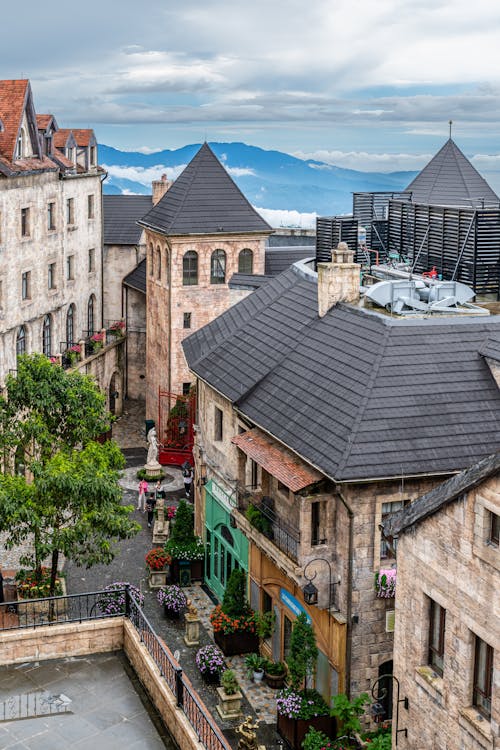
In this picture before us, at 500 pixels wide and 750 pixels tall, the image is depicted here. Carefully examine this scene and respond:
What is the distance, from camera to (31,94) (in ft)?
167

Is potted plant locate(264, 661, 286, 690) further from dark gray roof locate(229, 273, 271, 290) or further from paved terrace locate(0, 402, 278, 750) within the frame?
dark gray roof locate(229, 273, 271, 290)

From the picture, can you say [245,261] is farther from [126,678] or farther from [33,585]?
[126,678]

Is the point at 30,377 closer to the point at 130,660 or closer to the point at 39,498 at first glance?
the point at 39,498

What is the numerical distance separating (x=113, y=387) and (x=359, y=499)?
3946 centimetres

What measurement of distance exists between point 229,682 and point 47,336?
29.7 metres

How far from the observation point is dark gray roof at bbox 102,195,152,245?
65.4 meters

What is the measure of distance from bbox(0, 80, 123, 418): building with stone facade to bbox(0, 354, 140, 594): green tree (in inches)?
603

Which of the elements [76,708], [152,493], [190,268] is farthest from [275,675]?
[190,268]

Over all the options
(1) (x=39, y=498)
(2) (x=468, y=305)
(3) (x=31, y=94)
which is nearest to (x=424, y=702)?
(1) (x=39, y=498)

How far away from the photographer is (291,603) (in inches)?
1171

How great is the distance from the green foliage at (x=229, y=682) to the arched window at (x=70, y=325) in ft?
108

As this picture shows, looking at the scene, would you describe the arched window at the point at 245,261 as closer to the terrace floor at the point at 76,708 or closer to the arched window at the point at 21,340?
the arched window at the point at 21,340

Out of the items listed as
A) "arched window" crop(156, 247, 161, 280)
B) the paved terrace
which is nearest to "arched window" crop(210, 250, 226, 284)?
"arched window" crop(156, 247, 161, 280)

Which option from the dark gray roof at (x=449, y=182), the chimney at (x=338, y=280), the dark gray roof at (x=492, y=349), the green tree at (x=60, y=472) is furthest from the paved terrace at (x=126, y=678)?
the dark gray roof at (x=449, y=182)
